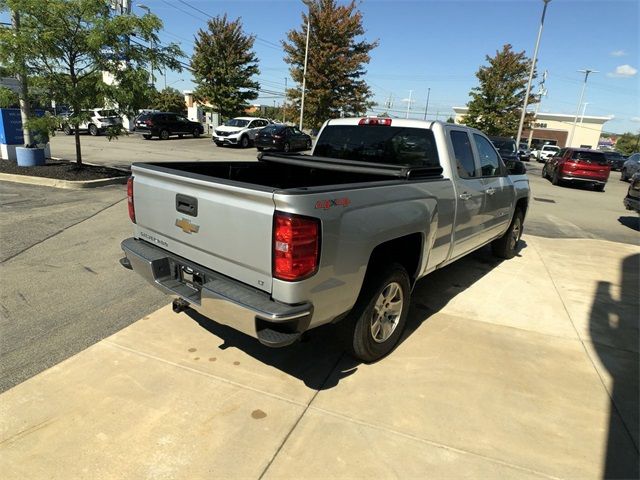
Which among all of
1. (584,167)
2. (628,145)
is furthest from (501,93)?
(628,145)

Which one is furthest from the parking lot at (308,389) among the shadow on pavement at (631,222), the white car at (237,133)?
the white car at (237,133)

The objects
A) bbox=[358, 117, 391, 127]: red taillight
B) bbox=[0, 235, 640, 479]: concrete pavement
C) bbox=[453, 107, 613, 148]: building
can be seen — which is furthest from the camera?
bbox=[453, 107, 613, 148]: building

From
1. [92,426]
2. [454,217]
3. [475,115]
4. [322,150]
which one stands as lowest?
[92,426]

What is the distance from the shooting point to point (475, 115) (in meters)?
32.2

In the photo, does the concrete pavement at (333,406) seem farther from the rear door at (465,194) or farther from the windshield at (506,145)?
the windshield at (506,145)

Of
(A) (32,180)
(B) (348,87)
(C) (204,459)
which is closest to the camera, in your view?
(C) (204,459)

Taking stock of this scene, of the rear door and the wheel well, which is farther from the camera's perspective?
the rear door

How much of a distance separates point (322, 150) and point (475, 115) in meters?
30.7

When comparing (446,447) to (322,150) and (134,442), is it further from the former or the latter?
(322,150)

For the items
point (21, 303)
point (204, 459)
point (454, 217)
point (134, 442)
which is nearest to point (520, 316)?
point (454, 217)

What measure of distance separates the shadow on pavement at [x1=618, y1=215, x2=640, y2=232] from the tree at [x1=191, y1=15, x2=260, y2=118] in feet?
98.6

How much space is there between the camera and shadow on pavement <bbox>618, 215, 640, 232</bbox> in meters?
10.8

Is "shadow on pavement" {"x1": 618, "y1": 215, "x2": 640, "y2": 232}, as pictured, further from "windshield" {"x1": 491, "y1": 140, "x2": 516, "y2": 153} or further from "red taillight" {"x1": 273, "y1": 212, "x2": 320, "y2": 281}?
"red taillight" {"x1": 273, "y1": 212, "x2": 320, "y2": 281}

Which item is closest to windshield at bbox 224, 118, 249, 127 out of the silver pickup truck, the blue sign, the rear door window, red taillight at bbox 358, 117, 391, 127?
the blue sign
